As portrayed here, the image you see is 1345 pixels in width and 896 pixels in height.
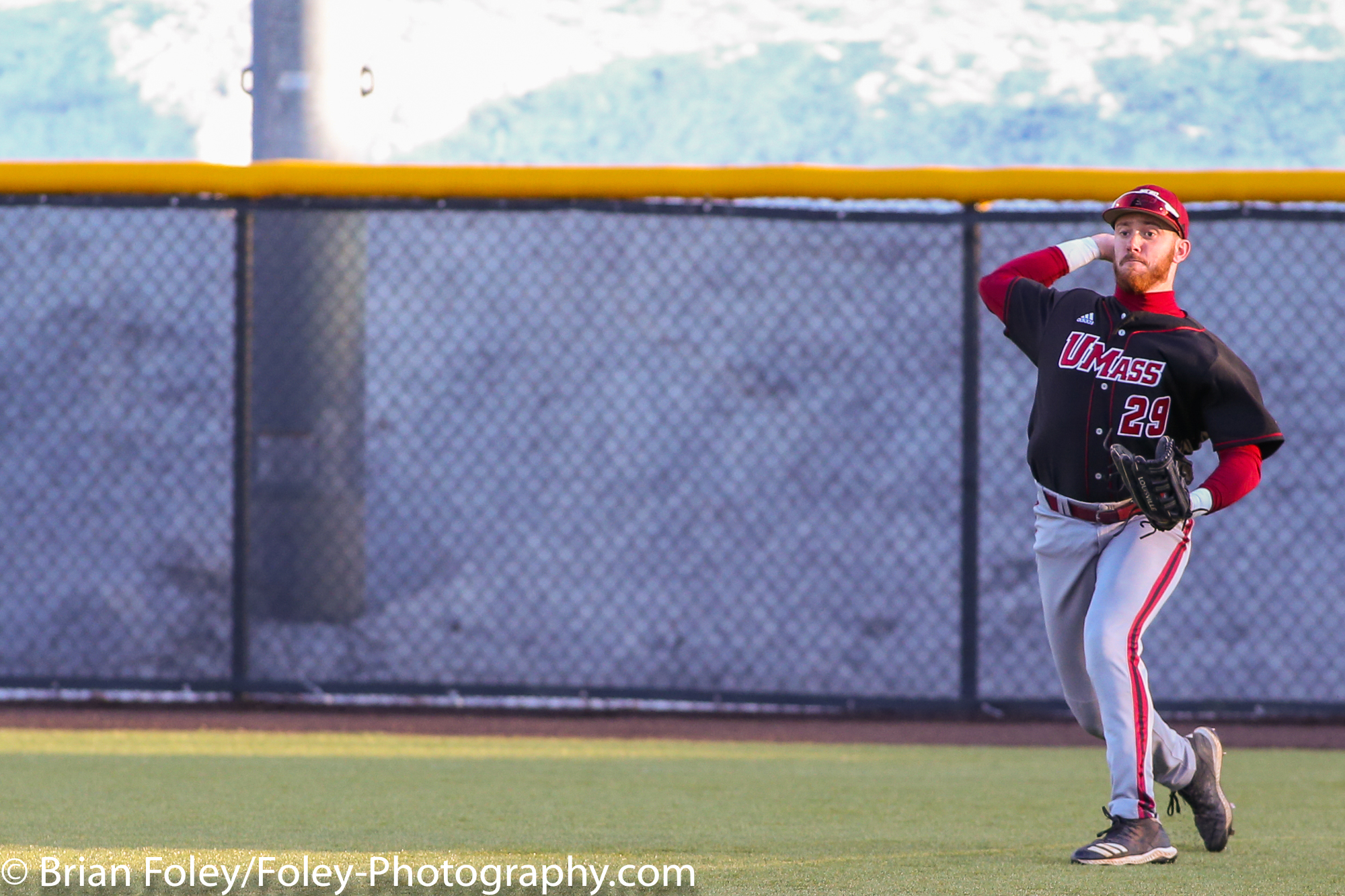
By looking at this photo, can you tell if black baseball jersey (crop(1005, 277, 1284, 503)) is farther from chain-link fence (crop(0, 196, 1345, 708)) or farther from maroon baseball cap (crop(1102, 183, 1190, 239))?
chain-link fence (crop(0, 196, 1345, 708))

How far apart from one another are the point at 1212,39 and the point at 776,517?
8.55 metres

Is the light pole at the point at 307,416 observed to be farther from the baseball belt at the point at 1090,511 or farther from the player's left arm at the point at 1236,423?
the player's left arm at the point at 1236,423

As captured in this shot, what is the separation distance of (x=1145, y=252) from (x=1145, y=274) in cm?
5

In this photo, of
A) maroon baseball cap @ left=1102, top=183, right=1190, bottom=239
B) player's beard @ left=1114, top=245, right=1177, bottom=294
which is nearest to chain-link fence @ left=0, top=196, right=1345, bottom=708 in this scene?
player's beard @ left=1114, top=245, right=1177, bottom=294

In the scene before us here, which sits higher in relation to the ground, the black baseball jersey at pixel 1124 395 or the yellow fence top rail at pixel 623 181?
the yellow fence top rail at pixel 623 181

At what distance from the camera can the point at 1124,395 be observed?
3455 millimetres

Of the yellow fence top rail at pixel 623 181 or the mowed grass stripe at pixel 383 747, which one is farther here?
the yellow fence top rail at pixel 623 181

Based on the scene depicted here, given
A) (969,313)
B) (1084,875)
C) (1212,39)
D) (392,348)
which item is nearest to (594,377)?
(392,348)

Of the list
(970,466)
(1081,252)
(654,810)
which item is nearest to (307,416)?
(970,466)

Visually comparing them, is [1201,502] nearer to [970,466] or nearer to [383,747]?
[970,466]

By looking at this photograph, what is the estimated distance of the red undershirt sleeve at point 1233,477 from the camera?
10.7 ft

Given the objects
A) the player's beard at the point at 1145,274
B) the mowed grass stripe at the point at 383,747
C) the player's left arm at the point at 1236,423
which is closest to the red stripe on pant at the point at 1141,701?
the player's left arm at the point at 1236,423

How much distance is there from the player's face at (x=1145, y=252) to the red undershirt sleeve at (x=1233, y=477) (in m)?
0.41

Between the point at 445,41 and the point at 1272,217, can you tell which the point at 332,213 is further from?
the point at 445,41
